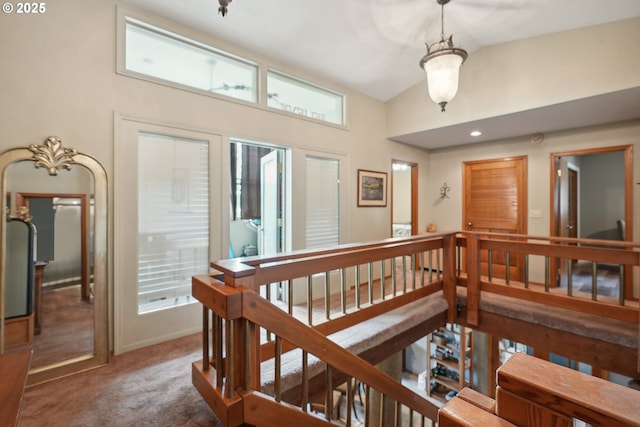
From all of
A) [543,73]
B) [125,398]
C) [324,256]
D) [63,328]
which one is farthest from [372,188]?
[63,328]

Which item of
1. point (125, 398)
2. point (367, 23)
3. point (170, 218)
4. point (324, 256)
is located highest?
point (367, 23)

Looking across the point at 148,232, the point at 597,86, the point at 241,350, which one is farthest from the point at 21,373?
the point at 597,86

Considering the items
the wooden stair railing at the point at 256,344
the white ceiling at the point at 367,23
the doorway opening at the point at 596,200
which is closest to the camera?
the wooden stair railing at the point at 256,344

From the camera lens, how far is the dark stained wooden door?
4.34 m

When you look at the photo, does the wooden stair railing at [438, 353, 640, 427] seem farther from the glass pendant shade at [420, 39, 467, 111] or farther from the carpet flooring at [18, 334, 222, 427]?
the glass pendant shade at [420, 39, 467, 111]

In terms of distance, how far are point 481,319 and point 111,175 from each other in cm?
360

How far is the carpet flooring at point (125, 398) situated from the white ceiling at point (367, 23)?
2859 millimetres

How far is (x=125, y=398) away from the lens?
70.0 inches

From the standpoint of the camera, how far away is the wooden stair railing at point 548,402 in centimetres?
36

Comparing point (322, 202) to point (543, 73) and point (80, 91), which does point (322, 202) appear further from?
point (543, 73)

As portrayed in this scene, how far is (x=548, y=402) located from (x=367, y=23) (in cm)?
333

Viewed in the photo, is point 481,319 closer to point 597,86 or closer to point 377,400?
point 377,400

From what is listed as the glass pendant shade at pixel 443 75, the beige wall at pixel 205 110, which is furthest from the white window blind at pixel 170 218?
the glass pendant shade at pixel 443 75

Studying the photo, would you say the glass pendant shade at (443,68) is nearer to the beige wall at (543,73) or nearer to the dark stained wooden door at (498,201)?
the beige wall at (543,73)
